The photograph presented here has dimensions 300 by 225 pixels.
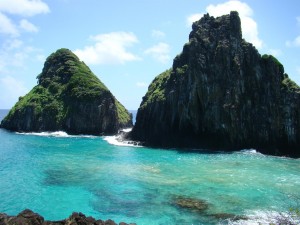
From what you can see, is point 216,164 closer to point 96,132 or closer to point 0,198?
point 0,198

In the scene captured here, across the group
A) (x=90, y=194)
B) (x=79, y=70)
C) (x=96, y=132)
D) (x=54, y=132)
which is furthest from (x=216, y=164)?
(x=79, y=70)

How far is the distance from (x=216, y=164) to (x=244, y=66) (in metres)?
29.7

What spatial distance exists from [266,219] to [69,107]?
92515mm

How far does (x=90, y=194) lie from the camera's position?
37000 millimetres

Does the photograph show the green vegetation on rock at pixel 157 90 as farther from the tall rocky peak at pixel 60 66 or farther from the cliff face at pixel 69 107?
the tall rocky peak at pixel 60 66

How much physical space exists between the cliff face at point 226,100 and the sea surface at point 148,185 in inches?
331

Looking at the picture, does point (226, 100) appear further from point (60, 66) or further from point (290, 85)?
point (60, 66)

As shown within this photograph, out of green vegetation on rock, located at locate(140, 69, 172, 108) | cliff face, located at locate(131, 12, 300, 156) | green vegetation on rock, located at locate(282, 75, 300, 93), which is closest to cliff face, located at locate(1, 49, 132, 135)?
green vegetation on rock, located at locate(140, 69, 172, 108)

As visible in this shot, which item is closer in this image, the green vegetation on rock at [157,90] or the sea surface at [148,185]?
the sea surface at [148,185]

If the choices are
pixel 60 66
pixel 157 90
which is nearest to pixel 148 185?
pixel 157 90

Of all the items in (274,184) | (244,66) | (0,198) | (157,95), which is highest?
(244,66)

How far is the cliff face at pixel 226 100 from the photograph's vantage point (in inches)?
2862

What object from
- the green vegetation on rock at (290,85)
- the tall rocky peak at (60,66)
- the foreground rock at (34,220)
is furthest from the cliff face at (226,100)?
the tall rocky peak at (60,66)

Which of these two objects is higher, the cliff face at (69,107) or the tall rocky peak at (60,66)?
the tall rocky peak at (60,66)
